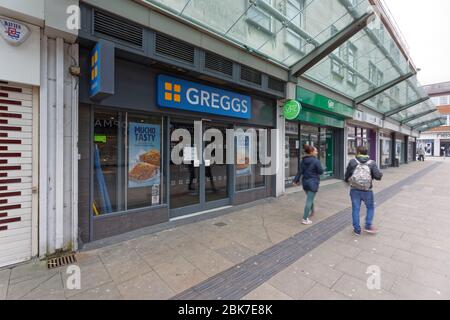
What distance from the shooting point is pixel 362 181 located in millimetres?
4195

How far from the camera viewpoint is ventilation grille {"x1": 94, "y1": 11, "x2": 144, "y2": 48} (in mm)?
3463

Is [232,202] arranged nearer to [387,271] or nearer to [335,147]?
[387,271]

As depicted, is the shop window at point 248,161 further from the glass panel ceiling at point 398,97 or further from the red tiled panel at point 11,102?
the glass panel ceiling at point 398,97

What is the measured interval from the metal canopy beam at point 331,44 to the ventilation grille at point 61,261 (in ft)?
23.6

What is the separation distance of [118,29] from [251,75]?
11.1 ft

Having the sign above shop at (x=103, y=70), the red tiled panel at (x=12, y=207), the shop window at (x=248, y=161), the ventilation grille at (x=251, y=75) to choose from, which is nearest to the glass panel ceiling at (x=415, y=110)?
the shop window at (x=248, y=161)

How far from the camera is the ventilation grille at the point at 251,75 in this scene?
224 inches

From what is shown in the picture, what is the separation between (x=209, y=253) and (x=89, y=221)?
7.09 feet

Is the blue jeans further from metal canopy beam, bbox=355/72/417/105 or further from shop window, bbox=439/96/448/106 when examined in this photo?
shop window, bbox=439/96/448/106

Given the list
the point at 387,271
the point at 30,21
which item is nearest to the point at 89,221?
the point at 30,21

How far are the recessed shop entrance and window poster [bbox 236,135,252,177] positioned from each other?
0.48 meters

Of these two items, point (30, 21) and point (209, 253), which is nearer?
point (30, 21)

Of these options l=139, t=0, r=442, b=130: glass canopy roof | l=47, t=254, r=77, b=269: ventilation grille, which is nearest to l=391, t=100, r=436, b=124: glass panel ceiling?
l=139, t=0, r=442, b=130: glass canopy roof

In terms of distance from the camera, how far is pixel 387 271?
2975mm
